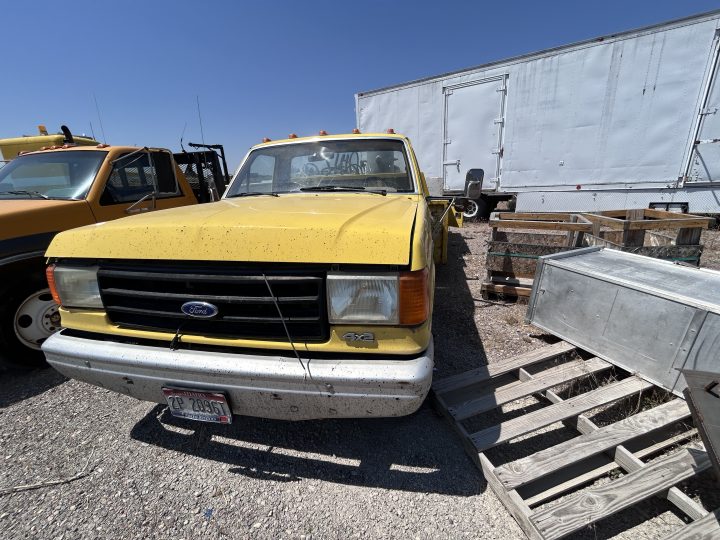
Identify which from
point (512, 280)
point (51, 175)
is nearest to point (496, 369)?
point (512, 280)

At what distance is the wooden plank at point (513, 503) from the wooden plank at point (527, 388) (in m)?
0.37

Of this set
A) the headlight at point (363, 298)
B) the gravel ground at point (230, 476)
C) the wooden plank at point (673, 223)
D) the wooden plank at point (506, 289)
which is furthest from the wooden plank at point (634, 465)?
the wooden plank at point (673, 223)

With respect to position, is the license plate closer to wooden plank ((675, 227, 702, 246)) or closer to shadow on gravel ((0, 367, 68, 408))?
shadow on gravel ((0, 367, 68, 408))

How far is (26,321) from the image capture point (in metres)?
3.03

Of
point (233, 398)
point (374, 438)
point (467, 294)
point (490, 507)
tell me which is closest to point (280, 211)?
point (233, 398)

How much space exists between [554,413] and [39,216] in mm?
4446

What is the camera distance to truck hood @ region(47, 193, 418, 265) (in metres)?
1.54

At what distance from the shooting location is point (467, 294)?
467 centimetres

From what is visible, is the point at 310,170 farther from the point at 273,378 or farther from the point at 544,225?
the point at 544,225

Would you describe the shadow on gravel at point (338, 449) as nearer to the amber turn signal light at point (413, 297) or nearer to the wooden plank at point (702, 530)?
the wooden plank at point (702, 530)

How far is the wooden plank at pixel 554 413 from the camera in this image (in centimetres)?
202

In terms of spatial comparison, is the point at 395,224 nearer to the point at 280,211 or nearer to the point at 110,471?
the point at 280,211

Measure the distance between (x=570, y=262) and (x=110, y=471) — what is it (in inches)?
155

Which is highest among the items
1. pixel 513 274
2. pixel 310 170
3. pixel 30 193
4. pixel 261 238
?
pixel 310 170
